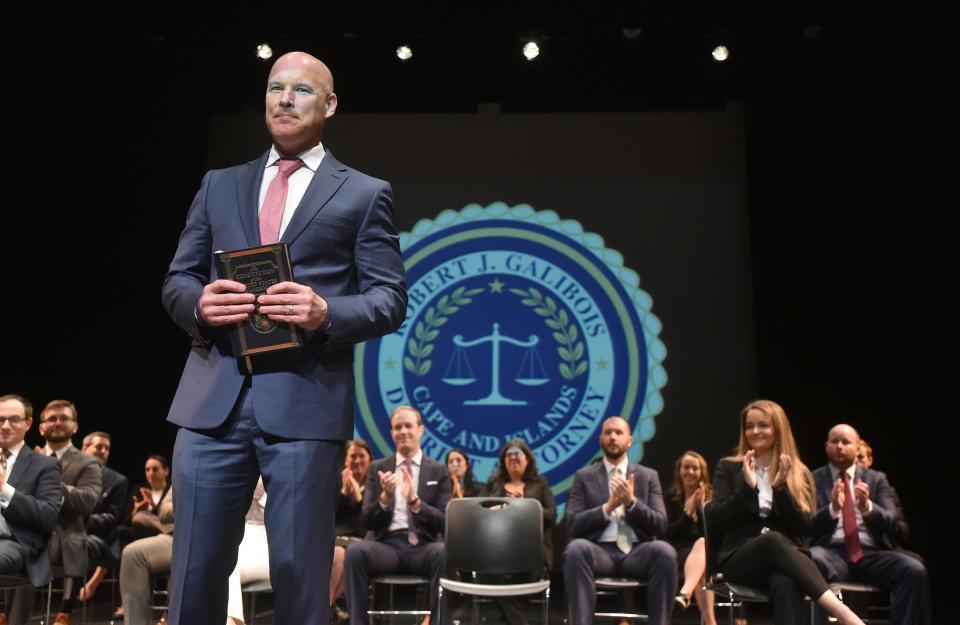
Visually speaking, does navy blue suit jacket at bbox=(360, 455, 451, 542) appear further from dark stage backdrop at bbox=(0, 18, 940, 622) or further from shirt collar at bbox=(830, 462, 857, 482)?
shirt collar at bbox=(830, 462, 857, 482)

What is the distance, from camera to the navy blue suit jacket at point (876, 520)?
197 inches

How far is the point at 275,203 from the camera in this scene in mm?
1784

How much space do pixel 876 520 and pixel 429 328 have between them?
347cm

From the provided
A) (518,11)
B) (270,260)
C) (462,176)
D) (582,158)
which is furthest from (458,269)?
(270,260)

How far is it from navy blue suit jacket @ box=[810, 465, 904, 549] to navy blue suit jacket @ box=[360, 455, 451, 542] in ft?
7.05

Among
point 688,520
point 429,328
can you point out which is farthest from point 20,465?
point 688,520

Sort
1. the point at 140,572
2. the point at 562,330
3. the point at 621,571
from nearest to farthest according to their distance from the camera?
the point at 140,572, the point at 621,571, the point at 562,330

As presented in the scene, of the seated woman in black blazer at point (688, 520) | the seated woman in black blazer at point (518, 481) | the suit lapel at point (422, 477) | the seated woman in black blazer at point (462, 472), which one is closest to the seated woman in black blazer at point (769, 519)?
the seated woman in black blazer at point (688, 520)

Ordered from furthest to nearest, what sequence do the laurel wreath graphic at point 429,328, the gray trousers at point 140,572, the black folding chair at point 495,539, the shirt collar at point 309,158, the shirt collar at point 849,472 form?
the laurel wreath graphic at point 429,328 < the shirt collar at point 849,472 < the black folding chair at point 495,539 < the gray trousers at point 140,572 < the shirt collar at point 309,158

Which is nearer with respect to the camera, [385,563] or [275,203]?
[275,203]

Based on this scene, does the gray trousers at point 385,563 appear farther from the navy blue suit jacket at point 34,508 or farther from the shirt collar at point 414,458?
the navy blue suit jacket at point 34,508

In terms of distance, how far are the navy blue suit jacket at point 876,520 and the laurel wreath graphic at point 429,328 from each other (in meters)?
3.03

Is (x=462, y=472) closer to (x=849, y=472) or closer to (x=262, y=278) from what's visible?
(x=849, y=472)

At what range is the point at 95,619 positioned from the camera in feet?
20.3
